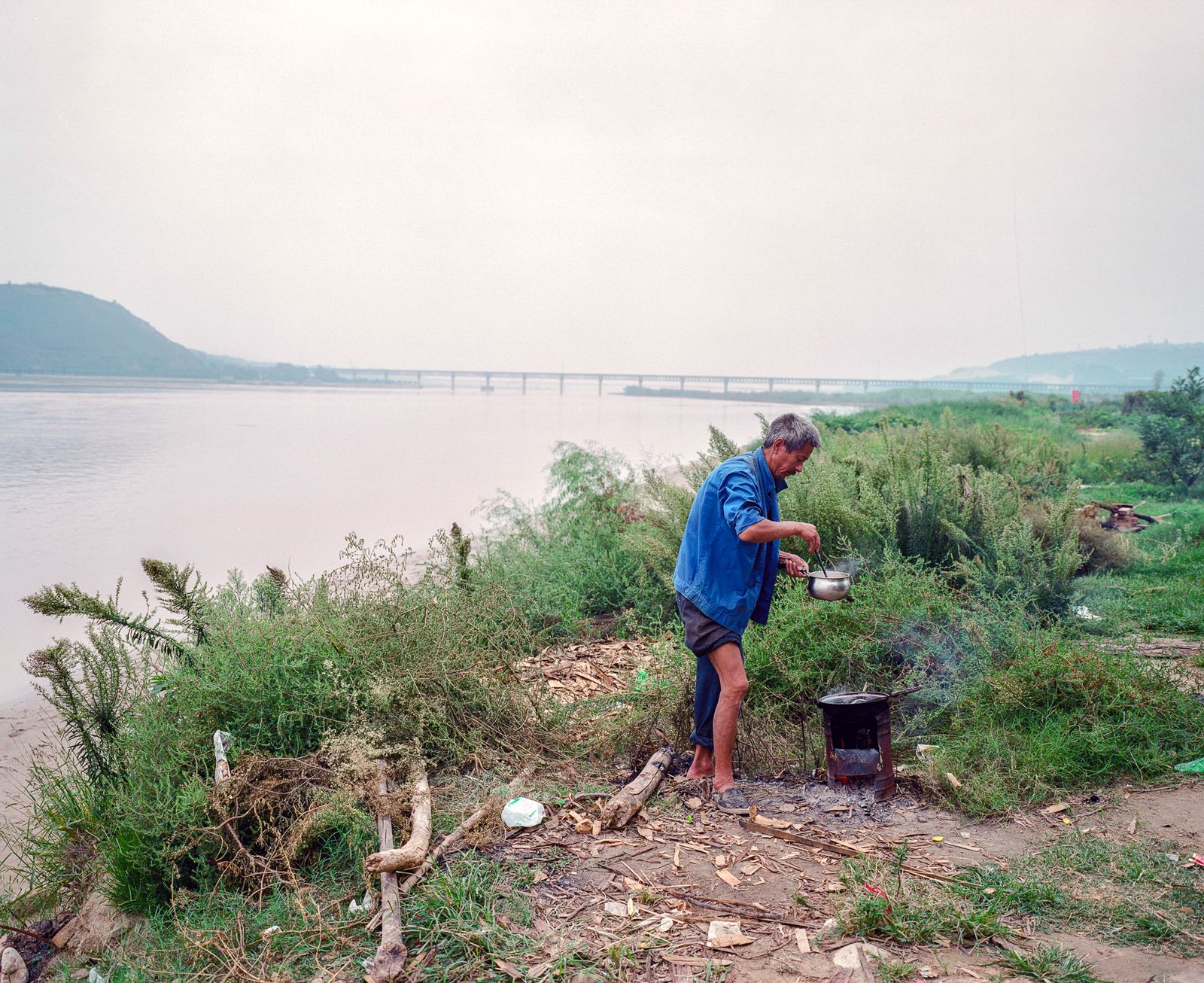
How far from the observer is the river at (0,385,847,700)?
48.9 ft

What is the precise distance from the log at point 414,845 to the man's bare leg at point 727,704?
5.08ft

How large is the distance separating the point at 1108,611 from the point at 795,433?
4.12m

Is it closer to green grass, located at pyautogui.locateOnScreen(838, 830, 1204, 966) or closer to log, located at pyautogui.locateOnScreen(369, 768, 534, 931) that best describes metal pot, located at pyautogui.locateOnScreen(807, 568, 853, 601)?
green grass, located at pyautogui.locateOnScreen(838, 830, 1204, 966)

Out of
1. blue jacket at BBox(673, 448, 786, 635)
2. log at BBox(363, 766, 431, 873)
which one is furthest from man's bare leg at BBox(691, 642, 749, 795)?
log at BBox(363, 766, 431, 873)

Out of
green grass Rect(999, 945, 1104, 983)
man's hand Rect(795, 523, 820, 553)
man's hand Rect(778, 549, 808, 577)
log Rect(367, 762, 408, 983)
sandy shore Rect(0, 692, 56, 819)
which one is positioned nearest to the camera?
green grass Rect(999, 945, 1104, 983)

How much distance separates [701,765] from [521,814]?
3.73 feet

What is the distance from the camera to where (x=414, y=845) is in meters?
3.71

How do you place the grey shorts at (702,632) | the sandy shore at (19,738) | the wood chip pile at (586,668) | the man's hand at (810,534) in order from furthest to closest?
1. the sandy shore at (19,738)
2. the wood chip pile at (586,668)
3. the grey shorts at (702,632)
4. the man's hand at (810,534)

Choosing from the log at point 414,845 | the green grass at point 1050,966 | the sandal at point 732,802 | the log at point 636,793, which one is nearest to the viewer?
the green grass at point 1050,966

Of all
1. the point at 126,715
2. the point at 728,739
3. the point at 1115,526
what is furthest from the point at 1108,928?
the point at 1115,526

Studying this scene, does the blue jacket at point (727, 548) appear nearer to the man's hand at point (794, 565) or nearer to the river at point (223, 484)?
the man's hand at point (794, 565)

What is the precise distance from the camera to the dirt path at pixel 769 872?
313cm

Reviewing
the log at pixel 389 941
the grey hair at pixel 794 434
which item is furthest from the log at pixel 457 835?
the grey hair at pixel 794 434

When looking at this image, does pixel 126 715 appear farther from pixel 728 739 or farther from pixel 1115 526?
pixel 1115 526
